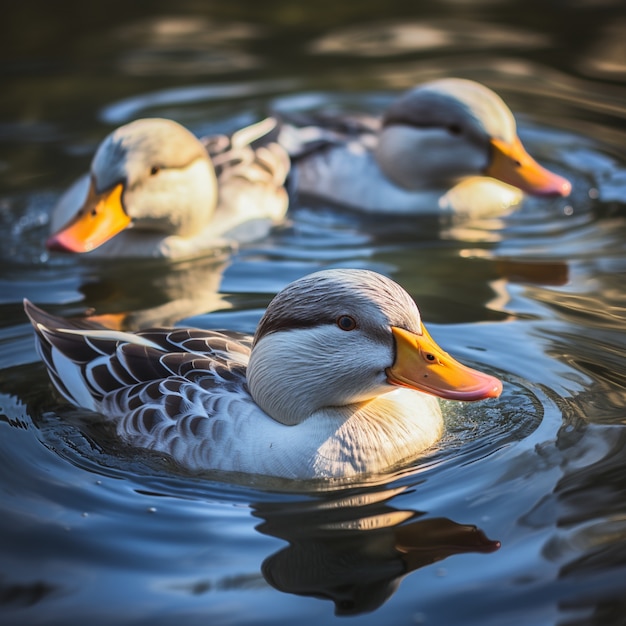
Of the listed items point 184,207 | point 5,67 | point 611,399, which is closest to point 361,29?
point 5,67

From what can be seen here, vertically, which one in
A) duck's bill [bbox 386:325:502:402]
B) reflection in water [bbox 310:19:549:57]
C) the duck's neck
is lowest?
the duck's neck

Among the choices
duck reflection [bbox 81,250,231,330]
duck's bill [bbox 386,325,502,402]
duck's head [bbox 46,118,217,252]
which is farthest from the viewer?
duck's head [bbox 46,118,217,252]

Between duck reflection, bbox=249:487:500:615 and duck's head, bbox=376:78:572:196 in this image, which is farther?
duck's head, bbox=376:78:572:196

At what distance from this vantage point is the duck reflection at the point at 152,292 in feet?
24.4

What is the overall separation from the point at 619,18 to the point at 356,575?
1048cm

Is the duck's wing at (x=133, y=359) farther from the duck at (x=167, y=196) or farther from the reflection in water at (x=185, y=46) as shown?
the reflection in water at (x=185, y=46)

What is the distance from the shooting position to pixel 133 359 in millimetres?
5785

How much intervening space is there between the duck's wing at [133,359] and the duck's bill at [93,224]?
161 centimetres

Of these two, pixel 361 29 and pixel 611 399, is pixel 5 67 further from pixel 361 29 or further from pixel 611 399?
pixel 611 399

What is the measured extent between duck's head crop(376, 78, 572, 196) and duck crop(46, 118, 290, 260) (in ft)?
3.46

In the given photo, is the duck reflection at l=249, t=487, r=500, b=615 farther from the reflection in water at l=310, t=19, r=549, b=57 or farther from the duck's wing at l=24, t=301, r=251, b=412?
the reflection in water at l=310, t=19, r=549, b=57

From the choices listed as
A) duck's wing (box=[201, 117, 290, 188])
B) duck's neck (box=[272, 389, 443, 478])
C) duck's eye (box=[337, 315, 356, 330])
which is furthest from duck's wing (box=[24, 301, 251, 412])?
duck's wing (box=[201, 117, 290, 188])

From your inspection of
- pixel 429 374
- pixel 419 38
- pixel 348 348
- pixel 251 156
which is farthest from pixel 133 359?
pixel 419 38

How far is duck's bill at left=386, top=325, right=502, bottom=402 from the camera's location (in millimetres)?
5117
